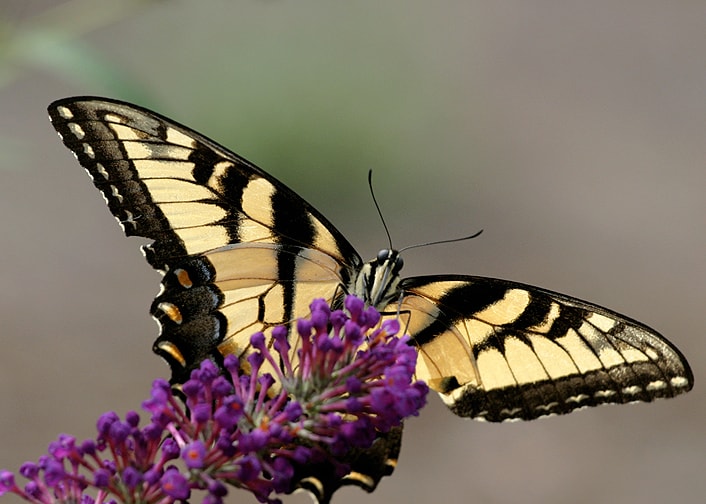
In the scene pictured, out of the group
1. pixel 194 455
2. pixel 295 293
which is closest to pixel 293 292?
pixel 295 293

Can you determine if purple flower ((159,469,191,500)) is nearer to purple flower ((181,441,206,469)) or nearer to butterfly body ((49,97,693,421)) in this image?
purple flower ((181,441,206,469))

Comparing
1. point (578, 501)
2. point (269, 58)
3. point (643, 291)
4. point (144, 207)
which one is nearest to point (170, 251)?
point (144, 207)

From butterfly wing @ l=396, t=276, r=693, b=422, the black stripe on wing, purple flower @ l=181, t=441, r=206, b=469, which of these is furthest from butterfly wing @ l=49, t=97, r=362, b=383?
purple flower @ l=181, t=441, r=206, b=469

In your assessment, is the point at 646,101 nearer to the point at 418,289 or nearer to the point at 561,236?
the point at 561,236

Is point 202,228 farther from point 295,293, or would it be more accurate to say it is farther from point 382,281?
point 382,281

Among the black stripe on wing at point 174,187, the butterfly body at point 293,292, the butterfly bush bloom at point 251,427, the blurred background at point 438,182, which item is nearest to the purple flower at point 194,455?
the butterfly bush bloom at point 251,427

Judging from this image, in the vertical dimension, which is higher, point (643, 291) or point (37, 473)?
point (643, 291)

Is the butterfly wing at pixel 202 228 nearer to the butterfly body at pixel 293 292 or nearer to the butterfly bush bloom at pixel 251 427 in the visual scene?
the butterfly body at pixel 293 292
